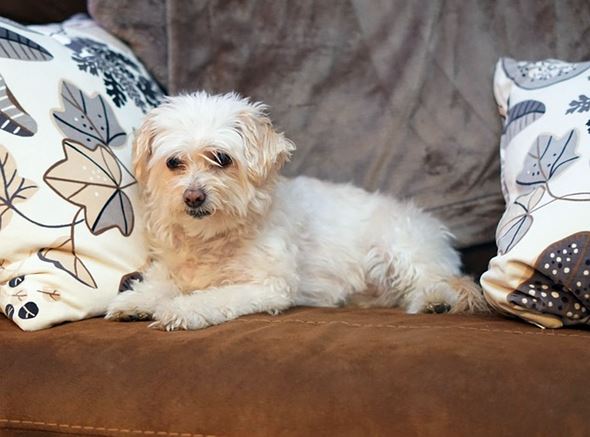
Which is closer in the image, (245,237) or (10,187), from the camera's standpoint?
(10,187)

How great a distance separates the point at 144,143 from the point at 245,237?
0.37 metres

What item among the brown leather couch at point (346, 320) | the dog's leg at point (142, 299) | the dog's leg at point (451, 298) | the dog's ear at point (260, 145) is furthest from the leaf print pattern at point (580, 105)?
the dog's leg at point (142, 299)

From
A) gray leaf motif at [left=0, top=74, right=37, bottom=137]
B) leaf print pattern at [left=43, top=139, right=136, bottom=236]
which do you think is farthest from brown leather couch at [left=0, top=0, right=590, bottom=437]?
gray leaf motif at [left=0, top=74, right=37, bottom=137]

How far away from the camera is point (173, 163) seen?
208 centimetres

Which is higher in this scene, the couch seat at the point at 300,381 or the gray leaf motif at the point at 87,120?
the gray leaf motif at the point at 87,120

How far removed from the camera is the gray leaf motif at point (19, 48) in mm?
2039

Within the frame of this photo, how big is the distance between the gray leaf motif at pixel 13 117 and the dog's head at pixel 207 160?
0.91 feet

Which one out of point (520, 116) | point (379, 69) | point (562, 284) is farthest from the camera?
point (379, 69)

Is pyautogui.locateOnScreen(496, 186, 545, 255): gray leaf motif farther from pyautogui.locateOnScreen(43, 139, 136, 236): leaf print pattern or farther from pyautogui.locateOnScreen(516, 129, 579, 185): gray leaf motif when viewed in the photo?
pyautogui.locateOnScreen(43, 139, 136, 236): leaf print pattern

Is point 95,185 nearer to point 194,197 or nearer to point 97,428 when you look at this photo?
point 194,197

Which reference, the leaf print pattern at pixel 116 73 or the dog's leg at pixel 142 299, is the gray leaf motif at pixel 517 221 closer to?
the dog's leg at pixel 142 299

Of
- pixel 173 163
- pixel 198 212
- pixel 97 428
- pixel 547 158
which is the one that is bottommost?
pixel 97 428

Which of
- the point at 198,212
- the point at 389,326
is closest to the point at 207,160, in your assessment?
the point at 198,212

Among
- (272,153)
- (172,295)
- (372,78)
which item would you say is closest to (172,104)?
(272,153)
